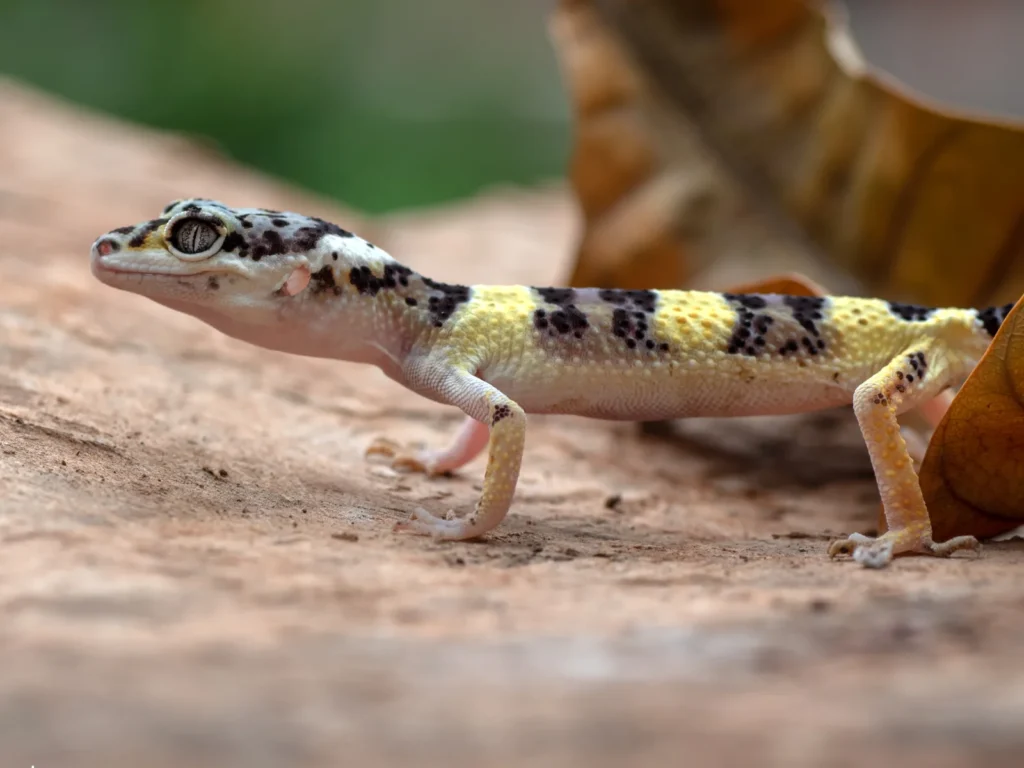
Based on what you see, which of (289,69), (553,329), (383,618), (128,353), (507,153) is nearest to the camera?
(383,618)

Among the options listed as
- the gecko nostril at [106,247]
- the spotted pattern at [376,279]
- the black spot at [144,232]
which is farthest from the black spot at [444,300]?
the gecko nostril at [106,247]

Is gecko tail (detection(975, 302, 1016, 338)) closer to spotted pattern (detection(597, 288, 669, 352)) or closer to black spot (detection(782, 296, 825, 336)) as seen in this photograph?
black spot (detection(782, 296, 825, 336))

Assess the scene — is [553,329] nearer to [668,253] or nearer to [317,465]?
[317,465]

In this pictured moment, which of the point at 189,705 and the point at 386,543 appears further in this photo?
the point at 386,543

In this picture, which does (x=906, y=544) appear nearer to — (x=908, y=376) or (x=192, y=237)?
(x=908, y=376)

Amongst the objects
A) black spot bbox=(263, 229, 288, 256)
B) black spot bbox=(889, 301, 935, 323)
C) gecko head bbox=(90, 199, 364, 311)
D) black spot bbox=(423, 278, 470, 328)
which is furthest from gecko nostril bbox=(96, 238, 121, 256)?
black spot bbox=(889, 301, 935, 323)

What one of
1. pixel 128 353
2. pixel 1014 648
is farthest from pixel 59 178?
pixel 1014 648
